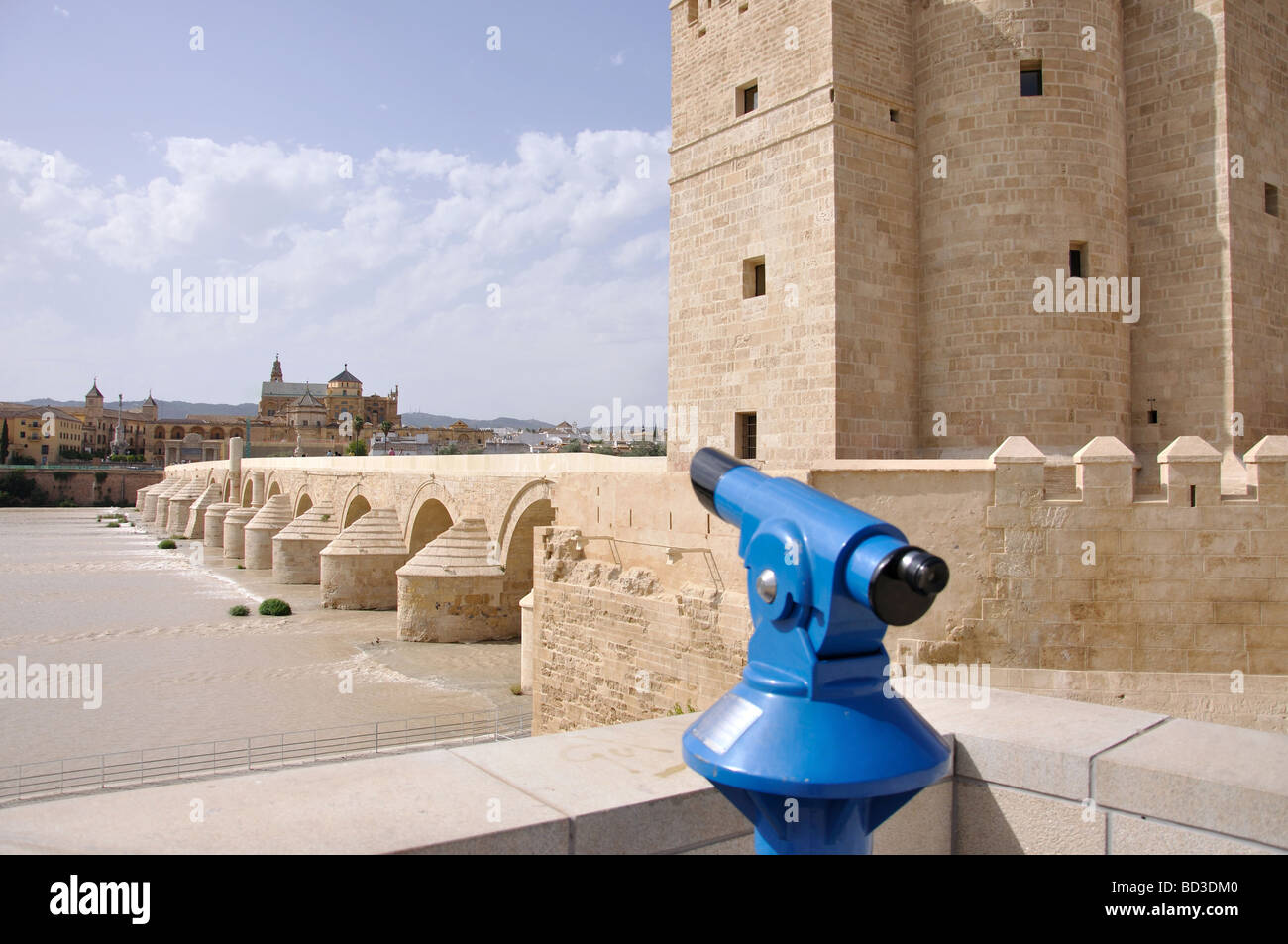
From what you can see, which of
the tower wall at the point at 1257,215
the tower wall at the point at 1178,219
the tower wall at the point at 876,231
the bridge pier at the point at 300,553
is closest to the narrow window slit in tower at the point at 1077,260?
the tower wall at the point at 1178,219

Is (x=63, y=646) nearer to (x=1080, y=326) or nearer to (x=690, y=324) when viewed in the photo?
(x=690, y=324)

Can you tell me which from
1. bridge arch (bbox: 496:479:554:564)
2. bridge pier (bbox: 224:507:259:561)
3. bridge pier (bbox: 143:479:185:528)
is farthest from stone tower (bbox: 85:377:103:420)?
bridge arch (bbox: 496:479:554:564)

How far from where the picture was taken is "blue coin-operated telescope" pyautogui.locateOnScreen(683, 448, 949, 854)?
1.86 meters

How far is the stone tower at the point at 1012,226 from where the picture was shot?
33.1 ft

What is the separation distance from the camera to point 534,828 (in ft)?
6.75

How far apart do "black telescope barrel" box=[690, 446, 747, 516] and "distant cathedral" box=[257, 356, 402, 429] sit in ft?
352

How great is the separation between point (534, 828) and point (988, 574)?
6.77 m

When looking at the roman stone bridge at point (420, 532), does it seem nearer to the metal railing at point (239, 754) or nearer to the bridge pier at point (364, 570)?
the bridge pier at point (364, 570)

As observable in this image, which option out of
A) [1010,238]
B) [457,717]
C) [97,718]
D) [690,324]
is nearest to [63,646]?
[97,718]

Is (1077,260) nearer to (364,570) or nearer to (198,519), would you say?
(364,570)

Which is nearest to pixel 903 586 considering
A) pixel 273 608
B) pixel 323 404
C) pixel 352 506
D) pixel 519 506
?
pixel 519 506

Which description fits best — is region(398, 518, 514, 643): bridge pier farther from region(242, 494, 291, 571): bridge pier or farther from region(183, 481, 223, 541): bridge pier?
region(183, 481, 223, 541): bridge pier

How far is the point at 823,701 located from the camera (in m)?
1.98
